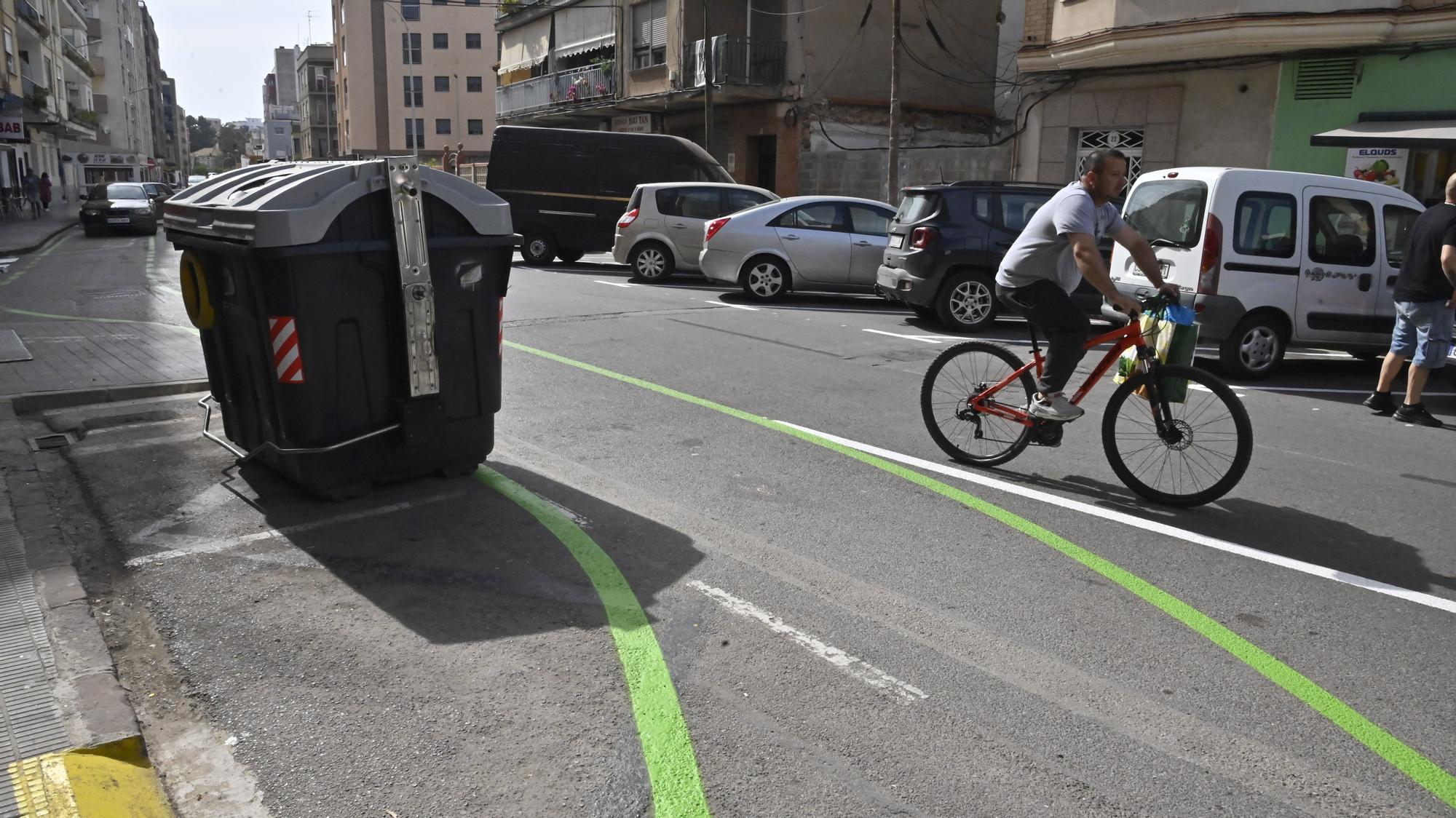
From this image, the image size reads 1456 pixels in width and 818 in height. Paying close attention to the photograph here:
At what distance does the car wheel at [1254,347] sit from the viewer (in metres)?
9.88

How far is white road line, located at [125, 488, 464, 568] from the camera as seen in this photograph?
4840mm

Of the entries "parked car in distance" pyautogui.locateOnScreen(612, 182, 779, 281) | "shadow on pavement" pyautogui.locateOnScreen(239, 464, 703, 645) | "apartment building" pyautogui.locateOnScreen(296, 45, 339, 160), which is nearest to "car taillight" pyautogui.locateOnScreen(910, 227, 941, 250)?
"parked car in distance" pyautogui.locateOnScreen(612, 182, 779, 281)

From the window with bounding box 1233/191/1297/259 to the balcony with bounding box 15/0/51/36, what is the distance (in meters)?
47.4

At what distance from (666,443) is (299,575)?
272 centimetres

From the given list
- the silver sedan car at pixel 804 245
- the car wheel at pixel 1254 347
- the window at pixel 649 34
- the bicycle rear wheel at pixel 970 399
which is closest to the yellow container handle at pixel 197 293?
the bicycle rear wheel at pixel 970 399

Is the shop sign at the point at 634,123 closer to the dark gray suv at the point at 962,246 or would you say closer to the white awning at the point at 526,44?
the white awning at the point at 526,44

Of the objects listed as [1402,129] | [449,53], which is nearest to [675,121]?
[1402,129]

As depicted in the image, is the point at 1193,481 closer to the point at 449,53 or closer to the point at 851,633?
the point at 851,633

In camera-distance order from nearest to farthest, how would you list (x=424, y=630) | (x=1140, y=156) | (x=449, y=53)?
(x=424, y=630), (x=1140, y=156), (x=449, y=53)

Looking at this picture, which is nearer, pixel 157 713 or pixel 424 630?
pixel 157 713

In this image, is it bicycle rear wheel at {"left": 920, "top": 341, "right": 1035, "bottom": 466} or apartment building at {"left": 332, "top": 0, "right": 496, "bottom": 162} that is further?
apartment building at {"left": 332, "top": 0, "right": 496, "bottom": 162}

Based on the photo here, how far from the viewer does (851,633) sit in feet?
13.4

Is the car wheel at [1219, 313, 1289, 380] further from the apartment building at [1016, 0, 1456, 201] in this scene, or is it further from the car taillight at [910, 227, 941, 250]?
the apartment building at [1016, 0, 1456, 201]

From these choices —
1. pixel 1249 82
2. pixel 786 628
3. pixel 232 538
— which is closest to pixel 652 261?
pixel 1249 82
